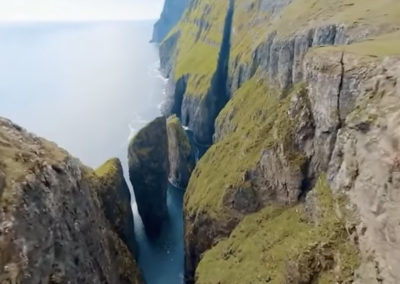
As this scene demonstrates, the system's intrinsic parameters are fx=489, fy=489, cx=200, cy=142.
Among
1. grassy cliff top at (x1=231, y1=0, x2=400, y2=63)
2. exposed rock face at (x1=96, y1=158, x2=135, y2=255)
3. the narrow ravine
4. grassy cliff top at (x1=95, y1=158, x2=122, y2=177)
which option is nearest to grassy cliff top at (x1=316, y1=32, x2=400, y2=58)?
grassy cliff top at (x1=231, y1=0, x2=400, y2=63)

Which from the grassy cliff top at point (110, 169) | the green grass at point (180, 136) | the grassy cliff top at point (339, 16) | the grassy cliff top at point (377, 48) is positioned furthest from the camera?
the green grass at point (180, 136)

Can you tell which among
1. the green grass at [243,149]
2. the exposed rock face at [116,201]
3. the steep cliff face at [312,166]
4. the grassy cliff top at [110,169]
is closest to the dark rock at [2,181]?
the steep cliff face at [312,166]

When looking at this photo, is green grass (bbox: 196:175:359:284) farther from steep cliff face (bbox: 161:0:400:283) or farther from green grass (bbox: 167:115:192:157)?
green grass (bbox: 167:115:192:157)

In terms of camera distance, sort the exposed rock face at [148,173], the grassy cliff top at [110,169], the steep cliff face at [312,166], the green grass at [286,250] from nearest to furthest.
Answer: the steep cliff face at [312,166] < the green grass at [286,250] < the grassy cliff top at [110,169] < the exposed rock face at [148,173]

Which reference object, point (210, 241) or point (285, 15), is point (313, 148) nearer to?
point (210, 241)

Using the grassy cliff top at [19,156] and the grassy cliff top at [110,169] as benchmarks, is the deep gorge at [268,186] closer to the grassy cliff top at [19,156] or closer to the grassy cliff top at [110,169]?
the grassy cliff top at [19,156]

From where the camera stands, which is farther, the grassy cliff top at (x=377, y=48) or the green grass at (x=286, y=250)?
the grassy cliff top at (x=377, y=48)

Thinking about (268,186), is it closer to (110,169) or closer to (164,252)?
(110,169)

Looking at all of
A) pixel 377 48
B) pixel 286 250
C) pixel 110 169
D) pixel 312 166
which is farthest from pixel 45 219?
pixel 110 169

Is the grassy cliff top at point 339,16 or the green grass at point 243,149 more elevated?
the grassy cliff top at point 339,16
